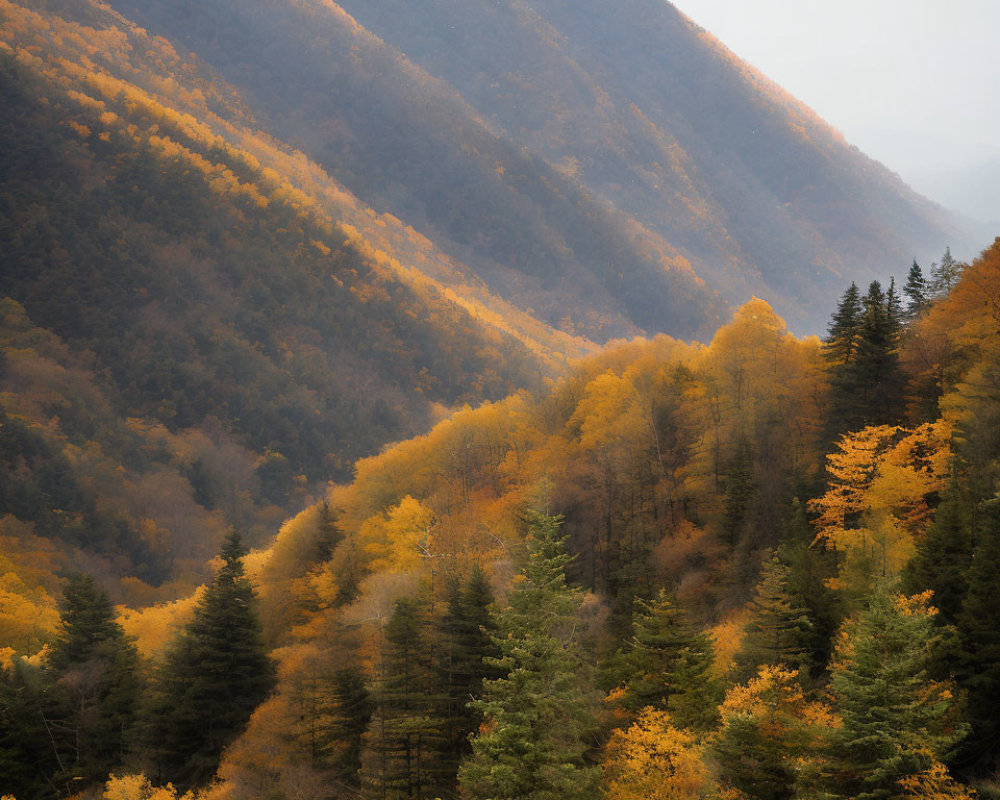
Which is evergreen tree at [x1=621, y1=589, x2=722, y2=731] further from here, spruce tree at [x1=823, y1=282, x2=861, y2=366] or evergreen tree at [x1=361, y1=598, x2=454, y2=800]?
spruce tree at [x1=823, y1=282, x2=861, y2=366]

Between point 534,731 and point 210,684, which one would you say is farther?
point 210,684

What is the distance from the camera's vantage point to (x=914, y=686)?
22.5m

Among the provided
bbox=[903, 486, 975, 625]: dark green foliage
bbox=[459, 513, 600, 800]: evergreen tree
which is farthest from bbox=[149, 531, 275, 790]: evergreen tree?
bbox=[903, 486, 975, 625]: dark green foliage

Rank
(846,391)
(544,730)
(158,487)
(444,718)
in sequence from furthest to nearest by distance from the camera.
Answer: (158,487)
(846,391)
(444,718)
(544,730)

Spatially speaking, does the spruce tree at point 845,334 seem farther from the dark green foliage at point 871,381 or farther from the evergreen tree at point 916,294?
the evergreen tree at point 916,294

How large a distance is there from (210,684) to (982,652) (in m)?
43.0

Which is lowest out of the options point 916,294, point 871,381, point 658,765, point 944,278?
point 658,765

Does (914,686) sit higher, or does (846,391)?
(846,391)

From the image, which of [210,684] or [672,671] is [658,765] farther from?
[210,684]

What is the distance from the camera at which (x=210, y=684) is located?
4878 centimetres

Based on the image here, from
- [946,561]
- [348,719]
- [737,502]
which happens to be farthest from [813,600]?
[348,719]

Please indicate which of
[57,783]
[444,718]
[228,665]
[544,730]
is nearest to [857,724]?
[544,730]

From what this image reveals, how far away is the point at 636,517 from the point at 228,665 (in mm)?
30068

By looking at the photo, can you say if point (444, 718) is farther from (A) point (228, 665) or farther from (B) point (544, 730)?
(A) point (228, 665)
